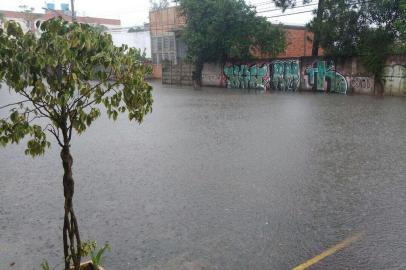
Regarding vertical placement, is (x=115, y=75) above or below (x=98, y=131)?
above

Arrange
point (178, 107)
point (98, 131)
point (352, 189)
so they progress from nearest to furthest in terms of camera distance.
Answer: point (352, 189), point (98, 131), point (178, 107)

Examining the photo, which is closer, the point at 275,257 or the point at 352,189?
the point at 275,257

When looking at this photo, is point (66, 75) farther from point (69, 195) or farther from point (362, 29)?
point (362, 29)

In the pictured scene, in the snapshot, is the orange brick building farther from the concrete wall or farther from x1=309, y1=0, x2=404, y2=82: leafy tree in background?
x1=309, y1=0, x2=404, y2=82: leafy tree in background

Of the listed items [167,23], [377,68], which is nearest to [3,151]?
[377,68]

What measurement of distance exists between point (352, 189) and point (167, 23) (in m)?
34.6

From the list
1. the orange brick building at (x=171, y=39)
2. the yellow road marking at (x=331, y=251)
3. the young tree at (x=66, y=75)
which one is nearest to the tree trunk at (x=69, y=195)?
the young tree at (x=66, y=75)

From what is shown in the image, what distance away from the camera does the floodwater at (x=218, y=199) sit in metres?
3.85

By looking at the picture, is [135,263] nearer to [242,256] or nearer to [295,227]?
[242,256]

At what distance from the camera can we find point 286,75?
24969mm

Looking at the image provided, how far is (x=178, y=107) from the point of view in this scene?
1641cm

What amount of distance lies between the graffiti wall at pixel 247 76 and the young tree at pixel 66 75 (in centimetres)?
2385

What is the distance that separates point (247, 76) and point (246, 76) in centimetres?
12

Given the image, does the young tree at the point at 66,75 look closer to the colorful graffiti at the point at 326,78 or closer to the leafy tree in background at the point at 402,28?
the leafy tree in background at the point at 402,28
